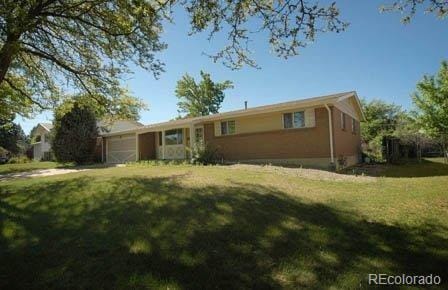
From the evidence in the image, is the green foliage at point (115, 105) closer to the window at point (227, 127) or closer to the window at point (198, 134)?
the window at point (227, 127)

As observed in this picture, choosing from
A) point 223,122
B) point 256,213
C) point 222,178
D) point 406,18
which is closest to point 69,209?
point 256,213

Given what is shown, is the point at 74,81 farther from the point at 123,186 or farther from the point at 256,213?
the point at 256,213

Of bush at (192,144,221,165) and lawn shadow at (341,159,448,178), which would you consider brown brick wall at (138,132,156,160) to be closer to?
bush at (192,144,221,165)

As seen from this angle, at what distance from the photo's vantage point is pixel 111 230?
18.2 ft

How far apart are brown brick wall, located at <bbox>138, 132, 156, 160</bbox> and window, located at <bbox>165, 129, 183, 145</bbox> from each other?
2774 mm

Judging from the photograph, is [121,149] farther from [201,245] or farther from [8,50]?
[201,245]

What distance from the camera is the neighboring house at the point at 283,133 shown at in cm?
1630

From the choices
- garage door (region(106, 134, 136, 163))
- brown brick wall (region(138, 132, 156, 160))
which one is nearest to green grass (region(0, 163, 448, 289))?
brown brick wall (region(138, 132, 156, 160))

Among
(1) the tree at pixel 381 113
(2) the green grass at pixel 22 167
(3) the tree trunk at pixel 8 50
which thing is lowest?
(2) the green grass at pixel 22 167

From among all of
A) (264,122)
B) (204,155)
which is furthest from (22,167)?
(264,122)

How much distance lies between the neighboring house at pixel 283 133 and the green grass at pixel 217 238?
25.1ft

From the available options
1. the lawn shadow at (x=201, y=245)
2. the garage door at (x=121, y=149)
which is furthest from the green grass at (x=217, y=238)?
the garage door at (x=121, y=149)

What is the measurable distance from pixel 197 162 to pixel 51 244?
534 inches

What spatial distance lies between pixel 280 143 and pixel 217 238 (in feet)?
42.9
